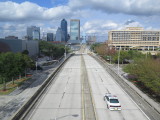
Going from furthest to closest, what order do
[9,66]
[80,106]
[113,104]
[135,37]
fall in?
1. [135,37]
2. [9,66]
3. [80,106]
4. [113,104]

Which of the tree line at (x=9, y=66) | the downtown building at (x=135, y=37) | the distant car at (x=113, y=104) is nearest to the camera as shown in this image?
the distant car at (x=113, y=104)

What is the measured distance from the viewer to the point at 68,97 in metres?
25.4

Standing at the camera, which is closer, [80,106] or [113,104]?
[113,104]

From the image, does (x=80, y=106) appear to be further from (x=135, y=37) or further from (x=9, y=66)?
(x=135, y=37)

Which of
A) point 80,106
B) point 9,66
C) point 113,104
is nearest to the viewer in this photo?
point 113,104

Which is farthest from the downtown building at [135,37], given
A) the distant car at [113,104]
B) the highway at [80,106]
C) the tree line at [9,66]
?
the distant car at [113,104]

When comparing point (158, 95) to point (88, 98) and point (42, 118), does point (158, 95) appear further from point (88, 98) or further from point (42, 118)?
point (42, 118)

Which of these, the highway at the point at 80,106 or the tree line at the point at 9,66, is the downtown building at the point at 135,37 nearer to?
the highway at the point at 80,106

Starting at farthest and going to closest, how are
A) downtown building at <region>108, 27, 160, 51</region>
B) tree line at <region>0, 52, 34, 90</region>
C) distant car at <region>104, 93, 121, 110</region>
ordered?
downtown building at <region>108, 27, 160, 51</region> → tree line at <region>0, 52, 34, 90</region> → distant car at <region>104, 93, 121, 110</region>

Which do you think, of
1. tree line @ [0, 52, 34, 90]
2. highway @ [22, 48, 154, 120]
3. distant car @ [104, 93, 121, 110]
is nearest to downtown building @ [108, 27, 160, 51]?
highway @ [22, 48, 154, 120]

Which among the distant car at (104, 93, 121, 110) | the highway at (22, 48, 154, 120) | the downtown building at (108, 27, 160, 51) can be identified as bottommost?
the highway at (22, 48, 154, 120)

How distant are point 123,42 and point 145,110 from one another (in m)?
152

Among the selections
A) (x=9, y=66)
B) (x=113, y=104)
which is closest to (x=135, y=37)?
(x=9, y=66)

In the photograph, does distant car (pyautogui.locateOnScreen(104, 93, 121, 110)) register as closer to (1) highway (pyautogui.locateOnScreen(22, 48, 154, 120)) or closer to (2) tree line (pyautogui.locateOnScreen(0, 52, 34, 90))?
(1) highway (pyautogui.locateOnScreen(22, 48, 154, 120))
